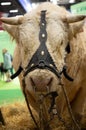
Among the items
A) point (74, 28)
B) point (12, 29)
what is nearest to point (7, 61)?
point (12, 29)

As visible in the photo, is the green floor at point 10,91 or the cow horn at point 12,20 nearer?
the cow horn at point 12,20

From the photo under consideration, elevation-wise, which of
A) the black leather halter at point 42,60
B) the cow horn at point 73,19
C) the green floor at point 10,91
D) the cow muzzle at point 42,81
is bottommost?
the green floor at point 10,91

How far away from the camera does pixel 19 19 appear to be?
3406 mm

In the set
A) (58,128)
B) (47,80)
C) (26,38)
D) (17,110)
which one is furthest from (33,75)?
(17,110)

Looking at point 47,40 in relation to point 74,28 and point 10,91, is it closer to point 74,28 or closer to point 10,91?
point 74,28

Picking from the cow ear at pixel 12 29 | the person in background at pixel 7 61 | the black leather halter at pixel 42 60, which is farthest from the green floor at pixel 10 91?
the black leather halter at pixel 42 60

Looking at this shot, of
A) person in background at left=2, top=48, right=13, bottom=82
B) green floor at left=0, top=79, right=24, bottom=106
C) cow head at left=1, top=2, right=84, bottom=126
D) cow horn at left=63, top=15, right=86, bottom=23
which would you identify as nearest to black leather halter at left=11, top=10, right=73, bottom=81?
cow head at left=1, top=2, right=84, bottom=126

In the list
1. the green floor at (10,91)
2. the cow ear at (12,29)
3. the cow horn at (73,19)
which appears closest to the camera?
the cow horn at (73,19)

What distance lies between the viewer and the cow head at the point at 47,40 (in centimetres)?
296

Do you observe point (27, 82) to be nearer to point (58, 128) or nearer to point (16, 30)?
point (16, 30)

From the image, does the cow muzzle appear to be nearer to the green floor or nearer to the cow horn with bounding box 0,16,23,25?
the cow horn with bounding box 0,16,23,25

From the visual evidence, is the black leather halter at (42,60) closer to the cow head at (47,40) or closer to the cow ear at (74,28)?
the cow head at (47,40)

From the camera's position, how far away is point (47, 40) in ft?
10.3

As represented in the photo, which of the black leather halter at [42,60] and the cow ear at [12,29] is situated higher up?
the cow ear at [12,29]
